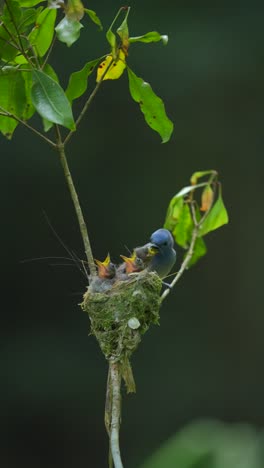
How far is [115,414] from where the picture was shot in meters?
1.46

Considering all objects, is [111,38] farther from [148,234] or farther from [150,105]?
[148,234]

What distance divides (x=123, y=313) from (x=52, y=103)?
46 cm

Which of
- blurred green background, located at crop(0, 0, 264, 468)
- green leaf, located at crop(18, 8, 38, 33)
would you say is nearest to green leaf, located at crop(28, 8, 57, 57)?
green leaf, located at crop(18, 8, 38, 33)

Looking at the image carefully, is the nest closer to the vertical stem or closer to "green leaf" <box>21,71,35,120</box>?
the vertical stem

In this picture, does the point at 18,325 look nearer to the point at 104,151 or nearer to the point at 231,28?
the point at 104,151

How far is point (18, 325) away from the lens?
5.40 metres

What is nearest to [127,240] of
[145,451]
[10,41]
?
[145,451]

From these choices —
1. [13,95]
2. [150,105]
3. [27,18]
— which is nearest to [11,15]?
[27,18]

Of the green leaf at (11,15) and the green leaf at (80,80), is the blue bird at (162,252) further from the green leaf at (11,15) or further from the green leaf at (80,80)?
the green leaf at (11,15)

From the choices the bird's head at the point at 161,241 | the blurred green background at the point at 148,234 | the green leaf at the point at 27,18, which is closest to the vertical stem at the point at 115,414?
the green leaf at the point at 27,18

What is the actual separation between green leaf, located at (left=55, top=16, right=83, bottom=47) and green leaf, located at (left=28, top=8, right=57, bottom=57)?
0.26 ft

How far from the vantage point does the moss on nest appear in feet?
5.32

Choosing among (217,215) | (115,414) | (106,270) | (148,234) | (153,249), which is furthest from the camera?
(148,234)

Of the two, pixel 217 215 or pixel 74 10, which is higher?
pixel 74 10
